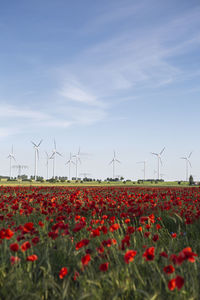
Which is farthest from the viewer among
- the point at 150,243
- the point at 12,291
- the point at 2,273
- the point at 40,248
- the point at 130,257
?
the point at 150,243

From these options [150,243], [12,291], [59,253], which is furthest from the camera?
[150,243]

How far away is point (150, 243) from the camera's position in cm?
573

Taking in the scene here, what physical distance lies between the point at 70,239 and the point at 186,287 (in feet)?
8.20

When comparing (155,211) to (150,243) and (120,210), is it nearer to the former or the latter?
(120,210)

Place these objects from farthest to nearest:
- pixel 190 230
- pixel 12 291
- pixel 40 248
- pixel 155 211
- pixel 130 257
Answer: pixel 155 211 → pixel 190 230 → pixel 40 248 → pixel 12 291 → pixel 130 257

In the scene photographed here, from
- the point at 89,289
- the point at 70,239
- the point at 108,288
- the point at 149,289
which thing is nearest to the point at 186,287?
the point at 149,289

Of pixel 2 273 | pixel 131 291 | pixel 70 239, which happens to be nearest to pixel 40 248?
pixel 70 239

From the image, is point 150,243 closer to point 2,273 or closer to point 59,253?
point 59,253

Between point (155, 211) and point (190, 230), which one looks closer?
point (190, 230)

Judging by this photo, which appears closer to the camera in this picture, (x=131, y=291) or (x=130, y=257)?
(x=130, y=257)

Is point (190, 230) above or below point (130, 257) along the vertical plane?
below

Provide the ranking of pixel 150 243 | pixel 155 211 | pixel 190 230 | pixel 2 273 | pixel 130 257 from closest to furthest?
1. pixel 130 257
2. pixel 2 273
3. pixel 150 243
4. pixel 190 230
5. pixel 155 211

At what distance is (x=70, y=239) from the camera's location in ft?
18.2

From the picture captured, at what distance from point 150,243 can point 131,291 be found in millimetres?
2091
